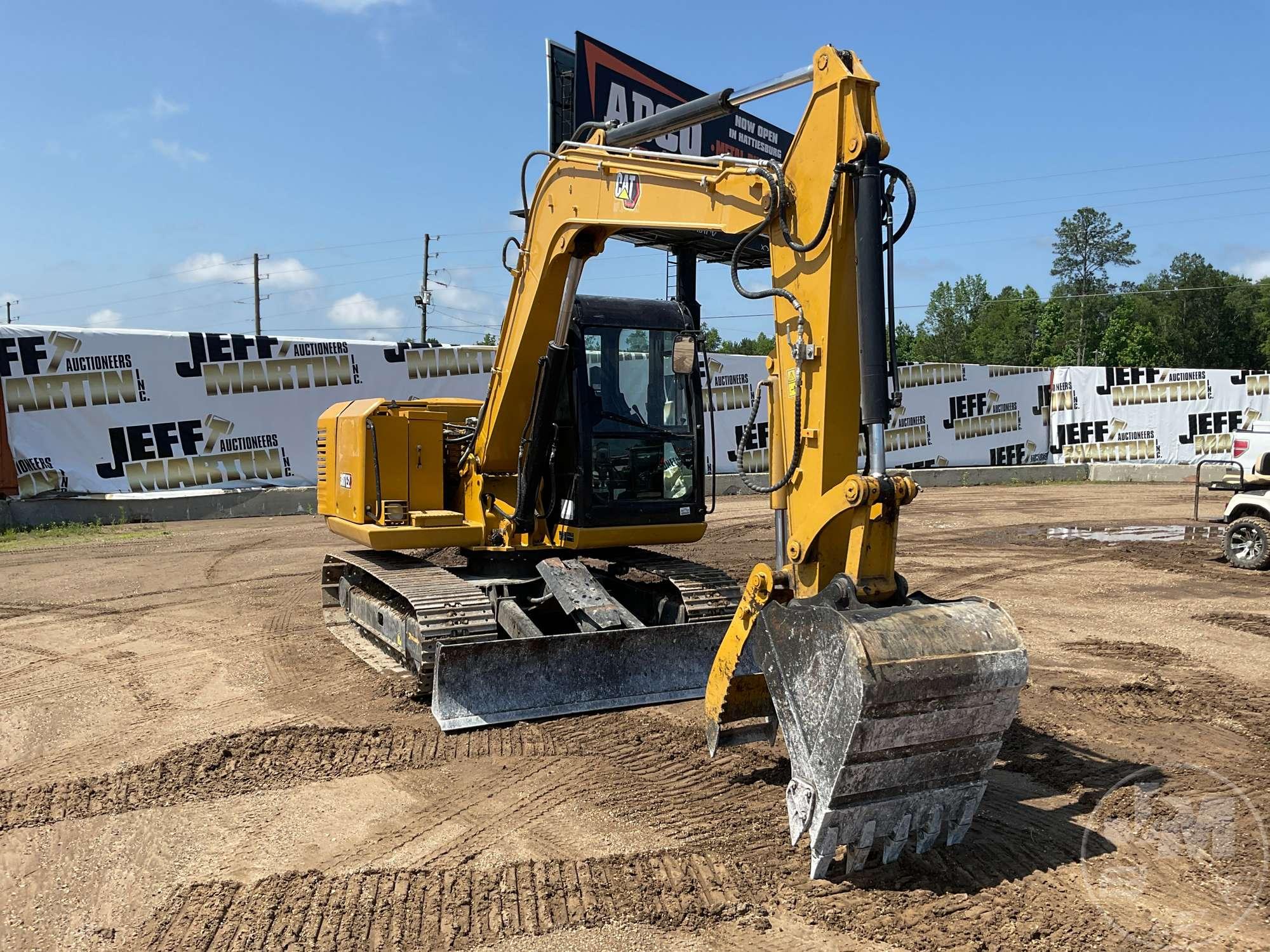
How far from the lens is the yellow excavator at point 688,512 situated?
3.96 m

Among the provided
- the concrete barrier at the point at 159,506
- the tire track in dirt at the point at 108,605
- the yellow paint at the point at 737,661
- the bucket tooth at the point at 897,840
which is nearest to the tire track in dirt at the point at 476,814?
the yellow paint at the point at 737,661

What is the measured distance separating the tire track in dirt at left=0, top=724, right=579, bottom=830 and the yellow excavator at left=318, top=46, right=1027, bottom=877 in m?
0.34

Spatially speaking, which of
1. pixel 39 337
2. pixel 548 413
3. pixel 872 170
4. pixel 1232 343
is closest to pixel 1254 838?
pixel 872 170

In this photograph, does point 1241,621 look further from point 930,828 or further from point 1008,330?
point 1008,330

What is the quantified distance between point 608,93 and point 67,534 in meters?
12.3

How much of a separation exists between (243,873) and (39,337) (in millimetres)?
16367

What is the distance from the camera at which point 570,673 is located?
652 cm

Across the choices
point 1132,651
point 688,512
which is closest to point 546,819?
point 688,512

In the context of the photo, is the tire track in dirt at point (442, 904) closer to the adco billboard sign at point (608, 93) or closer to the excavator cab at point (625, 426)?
the excavator cab at point (625, 426)

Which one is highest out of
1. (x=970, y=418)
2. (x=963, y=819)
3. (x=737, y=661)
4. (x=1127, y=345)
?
(x=1127, y=345)

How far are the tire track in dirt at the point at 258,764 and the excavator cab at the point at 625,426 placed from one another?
192 cm

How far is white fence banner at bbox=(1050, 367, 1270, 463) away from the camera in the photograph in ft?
86.5

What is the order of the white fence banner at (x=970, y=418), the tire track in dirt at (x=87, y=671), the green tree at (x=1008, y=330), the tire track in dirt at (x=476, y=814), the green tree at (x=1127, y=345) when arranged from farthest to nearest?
the green tree at (x=1008, y=330), the green tree at (x=1127, y=345), the white fence banner at (x=970, y=418), the tire track in dirt at (x=87, y=671), the tire track in dirt at (x=476, y=814)

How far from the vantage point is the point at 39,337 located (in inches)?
688
